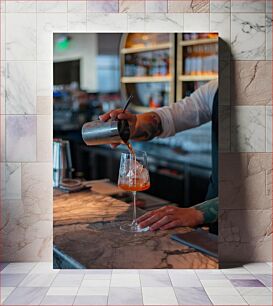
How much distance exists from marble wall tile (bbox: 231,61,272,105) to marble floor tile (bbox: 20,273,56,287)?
1.52m

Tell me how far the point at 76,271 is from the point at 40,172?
2.11 ft

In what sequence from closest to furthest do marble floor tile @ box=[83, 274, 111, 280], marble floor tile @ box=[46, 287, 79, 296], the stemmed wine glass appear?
marble floor tile @ box=[46, 287, 79, 296] < marble floor tile @ box=[83, 274, 111, 280] < the stemmed wine glass

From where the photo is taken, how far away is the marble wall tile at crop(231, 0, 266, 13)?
3.14 metres

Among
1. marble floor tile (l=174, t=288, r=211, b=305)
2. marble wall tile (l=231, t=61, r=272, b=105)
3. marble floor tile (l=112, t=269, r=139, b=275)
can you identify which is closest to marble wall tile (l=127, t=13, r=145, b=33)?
marble wall tile (l=231, t=61, r=272, b=105)

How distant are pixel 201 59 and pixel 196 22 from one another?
0.23m

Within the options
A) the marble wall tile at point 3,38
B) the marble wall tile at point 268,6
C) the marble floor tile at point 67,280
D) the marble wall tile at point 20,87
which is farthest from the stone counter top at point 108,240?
the marble wall tile at point 268,6

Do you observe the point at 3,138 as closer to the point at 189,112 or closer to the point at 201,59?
the point at 189,112

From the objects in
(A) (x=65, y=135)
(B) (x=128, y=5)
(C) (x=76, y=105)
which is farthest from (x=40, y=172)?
(B) (x=128, y=5)

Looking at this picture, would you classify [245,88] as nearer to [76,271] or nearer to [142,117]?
[142,117]

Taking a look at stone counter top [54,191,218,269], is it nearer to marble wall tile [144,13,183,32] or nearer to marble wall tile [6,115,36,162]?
marble wall tile [6,115,36,162]

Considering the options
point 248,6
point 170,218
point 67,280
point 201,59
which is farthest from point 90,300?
point 248,6

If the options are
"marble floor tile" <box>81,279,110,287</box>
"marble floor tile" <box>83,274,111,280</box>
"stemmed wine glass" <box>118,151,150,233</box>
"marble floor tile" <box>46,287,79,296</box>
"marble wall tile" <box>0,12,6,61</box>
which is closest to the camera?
"marble floor tile" <box>46,287,79,296</box>

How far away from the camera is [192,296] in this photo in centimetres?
258

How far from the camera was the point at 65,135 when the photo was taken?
10.3ft
